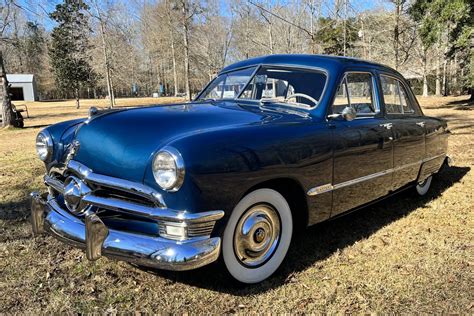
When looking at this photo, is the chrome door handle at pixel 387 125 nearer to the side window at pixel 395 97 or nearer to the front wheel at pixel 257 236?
the side window at pixel 395 97

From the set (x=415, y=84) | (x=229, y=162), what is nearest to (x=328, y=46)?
(x=415, y=84)

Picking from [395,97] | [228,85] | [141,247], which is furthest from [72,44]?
[141,247]

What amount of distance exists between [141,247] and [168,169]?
1.68 feet

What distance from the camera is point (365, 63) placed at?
14.1 feet

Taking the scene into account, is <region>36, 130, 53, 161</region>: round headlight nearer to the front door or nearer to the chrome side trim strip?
the chrome side trim strip

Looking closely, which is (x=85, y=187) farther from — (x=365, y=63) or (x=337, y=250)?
(x=365, y=63)

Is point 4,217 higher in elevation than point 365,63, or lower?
lower

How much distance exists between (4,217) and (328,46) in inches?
1404

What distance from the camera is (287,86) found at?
397 cm

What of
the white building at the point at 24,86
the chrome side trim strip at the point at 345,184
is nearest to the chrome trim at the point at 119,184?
the chrome side trim strip at the point at 345,184

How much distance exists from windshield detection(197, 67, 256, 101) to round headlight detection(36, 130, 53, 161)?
1.70 m

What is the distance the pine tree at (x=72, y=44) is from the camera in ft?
123

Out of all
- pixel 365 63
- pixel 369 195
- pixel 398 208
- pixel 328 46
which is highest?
pixel 328 46

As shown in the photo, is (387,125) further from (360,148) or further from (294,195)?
(294,195)
